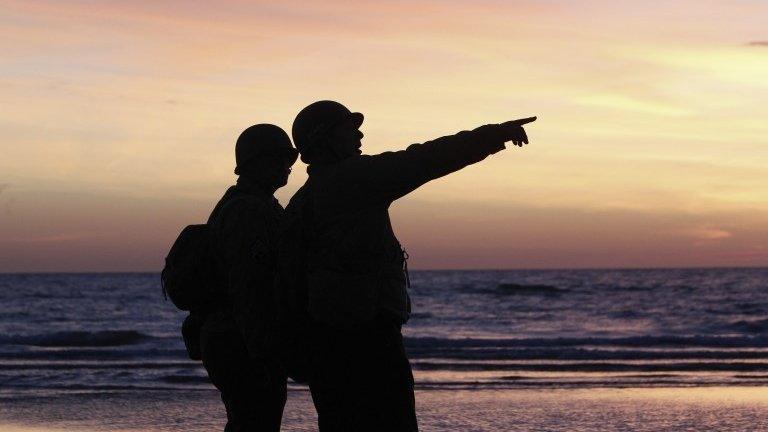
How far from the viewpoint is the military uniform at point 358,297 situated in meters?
3.62

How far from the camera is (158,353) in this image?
2166 cm

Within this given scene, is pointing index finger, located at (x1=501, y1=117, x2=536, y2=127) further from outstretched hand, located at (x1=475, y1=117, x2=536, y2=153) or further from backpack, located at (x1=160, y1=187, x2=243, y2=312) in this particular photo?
backpack, located at (x1=160, y1=187, x2=243, y2=312)

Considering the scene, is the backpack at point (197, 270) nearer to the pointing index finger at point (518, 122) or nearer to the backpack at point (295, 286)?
the backpack at point (295, 286)

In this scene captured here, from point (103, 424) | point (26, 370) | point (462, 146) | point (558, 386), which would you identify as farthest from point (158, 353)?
point (462, 146)

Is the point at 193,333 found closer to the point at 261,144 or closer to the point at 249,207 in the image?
the point at 249,207

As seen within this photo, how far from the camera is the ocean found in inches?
544

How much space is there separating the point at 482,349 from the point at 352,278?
1882 centimetres

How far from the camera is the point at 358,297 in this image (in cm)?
363

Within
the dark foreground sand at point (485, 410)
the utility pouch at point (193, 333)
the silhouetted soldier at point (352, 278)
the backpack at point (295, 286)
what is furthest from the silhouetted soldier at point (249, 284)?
the dark foreground sand at point (485, 410)

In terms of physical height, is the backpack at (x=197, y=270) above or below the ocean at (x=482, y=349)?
above

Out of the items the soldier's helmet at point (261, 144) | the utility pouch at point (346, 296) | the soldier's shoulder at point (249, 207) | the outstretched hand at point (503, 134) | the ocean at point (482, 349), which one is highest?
the soldier's helmet at point (261, 144)

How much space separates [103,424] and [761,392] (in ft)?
23.4

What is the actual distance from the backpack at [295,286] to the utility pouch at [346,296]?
0.11 metres

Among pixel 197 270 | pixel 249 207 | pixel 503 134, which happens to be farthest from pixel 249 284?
pixel 503 134
